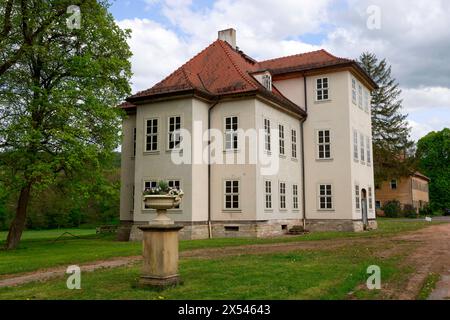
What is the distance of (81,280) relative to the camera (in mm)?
10156

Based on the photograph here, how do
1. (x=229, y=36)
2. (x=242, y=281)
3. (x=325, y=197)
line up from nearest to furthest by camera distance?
1. (x=242, y=281)
2. (x=325, y=197)
3. (x=229, y=36)

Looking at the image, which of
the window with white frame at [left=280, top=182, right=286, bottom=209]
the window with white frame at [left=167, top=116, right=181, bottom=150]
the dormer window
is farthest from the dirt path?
the dormer window

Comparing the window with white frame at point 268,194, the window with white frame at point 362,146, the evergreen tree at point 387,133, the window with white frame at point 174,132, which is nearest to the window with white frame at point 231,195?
the window with white frame at point 268,194

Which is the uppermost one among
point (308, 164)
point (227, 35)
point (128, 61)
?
point (227, 35)

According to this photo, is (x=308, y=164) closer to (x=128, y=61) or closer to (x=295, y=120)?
(x=295, y=120)

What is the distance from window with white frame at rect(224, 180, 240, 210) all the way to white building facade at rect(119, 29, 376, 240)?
0.05 meters

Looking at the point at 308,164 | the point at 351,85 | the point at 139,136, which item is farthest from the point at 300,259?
the point at 351,85

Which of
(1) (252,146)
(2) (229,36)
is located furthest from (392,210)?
(1) (252,146)

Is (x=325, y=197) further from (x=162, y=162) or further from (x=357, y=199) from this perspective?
(x=162, y=162)

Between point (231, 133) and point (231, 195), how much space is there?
327 cm

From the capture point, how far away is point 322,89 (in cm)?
2872

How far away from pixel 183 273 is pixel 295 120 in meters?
19.2

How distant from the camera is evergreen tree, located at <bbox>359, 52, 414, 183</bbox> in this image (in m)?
50.0
